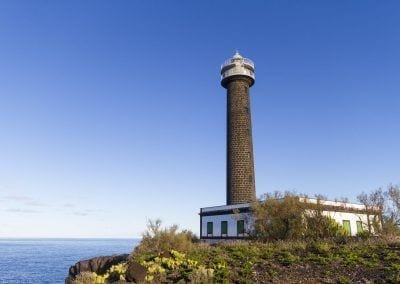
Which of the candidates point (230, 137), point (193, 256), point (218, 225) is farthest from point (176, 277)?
point (230, 137)

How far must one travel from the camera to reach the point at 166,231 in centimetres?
1923

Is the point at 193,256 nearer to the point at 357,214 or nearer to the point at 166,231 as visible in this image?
the point at 166,231

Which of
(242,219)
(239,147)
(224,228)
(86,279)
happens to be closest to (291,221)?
(242,219)

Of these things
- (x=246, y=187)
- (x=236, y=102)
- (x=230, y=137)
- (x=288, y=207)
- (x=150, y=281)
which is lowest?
(x=150, y=281)

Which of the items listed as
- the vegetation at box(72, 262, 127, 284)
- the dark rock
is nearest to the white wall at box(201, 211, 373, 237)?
the vegetation at box(72, 262, 127, 284)

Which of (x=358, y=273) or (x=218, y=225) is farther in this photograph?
(x=218, y=225)

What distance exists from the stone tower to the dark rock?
20.7 metres

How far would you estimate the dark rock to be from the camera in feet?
44.9

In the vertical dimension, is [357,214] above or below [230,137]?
below

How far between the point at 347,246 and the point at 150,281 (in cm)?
1010

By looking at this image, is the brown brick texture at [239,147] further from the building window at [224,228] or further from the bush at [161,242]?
the bush at [161,242]

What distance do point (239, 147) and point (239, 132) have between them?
149 cm

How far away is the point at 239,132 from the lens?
117ft

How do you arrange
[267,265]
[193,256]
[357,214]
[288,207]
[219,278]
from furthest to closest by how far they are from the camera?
[357,214] → [288,207] → [193,256] → [267,265] → [219,278]
